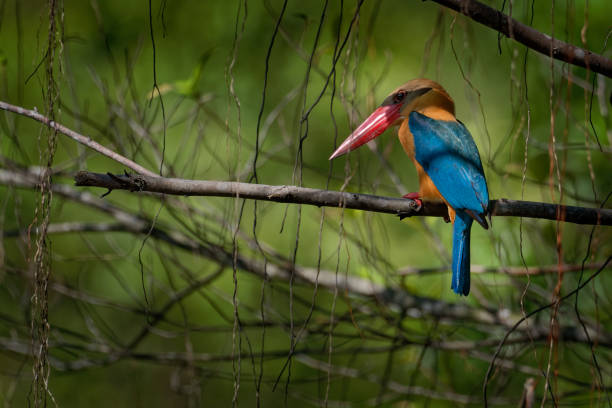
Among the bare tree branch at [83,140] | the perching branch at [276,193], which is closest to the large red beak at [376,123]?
the perching branch at [276,193]

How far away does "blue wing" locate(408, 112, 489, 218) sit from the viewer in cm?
203

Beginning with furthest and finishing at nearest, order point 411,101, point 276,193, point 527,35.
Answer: point 411,101, point 276,193, point 527,35

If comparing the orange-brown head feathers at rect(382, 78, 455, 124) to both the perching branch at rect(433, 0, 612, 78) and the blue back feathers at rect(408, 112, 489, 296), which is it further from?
the perching branch at rect(433, 0, 612, 78)

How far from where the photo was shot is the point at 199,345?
Answer: 502 centimetres

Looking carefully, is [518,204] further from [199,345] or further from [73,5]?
[73,5]

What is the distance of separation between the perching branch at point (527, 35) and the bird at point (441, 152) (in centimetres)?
64

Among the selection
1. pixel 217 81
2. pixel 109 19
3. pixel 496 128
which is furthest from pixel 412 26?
pixel 109 19

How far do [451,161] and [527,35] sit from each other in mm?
1036

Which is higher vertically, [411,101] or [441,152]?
[411,101]

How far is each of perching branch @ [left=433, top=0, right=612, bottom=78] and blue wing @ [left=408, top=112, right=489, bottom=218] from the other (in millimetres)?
702

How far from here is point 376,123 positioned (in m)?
2.51

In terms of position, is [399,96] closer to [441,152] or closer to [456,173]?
[441,152]

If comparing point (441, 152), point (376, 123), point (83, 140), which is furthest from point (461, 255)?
point (83, 140)

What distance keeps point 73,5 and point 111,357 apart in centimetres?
365
